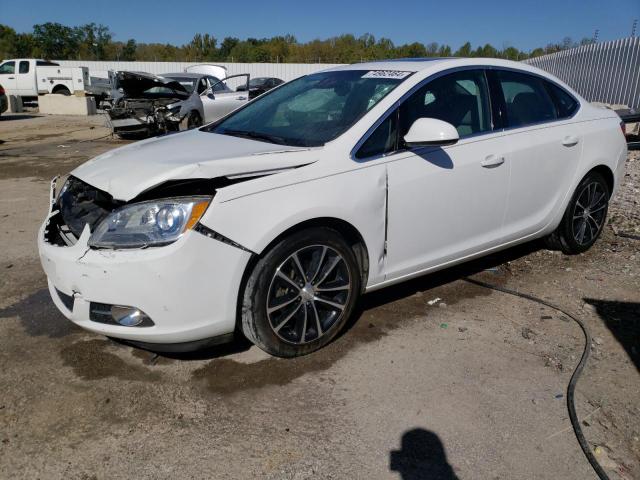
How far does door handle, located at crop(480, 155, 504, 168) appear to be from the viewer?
370 cm

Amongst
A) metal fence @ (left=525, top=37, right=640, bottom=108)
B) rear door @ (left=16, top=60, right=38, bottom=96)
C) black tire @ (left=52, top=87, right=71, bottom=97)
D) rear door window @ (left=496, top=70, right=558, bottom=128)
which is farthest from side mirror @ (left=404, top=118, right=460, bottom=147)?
rear door @ (left=16, top=60, right=38, bottom=96)

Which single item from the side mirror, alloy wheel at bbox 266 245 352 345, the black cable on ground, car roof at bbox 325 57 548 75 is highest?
car roof at bbox 325 57 548 75

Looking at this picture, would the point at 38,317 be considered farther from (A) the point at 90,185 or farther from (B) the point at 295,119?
(B) the point at 295,119

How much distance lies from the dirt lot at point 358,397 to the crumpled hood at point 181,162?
3.43ft

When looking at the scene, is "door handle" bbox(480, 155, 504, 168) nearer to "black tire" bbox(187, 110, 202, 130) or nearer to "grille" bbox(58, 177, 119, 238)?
"grille" bbox(58, 177, 119, 238)

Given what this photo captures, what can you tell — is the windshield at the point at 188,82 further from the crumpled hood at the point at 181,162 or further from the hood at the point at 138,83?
the crumpled hood at the point at 181,162

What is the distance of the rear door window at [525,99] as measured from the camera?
13.3ft

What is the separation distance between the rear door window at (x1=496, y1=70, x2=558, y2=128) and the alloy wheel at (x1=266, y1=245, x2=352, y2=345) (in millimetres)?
1795

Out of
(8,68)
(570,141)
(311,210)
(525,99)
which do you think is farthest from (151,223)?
(8,68)

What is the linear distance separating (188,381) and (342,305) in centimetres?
97

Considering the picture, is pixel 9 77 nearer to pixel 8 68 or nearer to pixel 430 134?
pixel 8 68

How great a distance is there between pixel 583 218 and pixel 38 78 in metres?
25.5

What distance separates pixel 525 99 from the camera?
423 cm

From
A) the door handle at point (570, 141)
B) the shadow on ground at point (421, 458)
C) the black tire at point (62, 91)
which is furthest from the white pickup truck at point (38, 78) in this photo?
the shadow on ground at point (421, 458)
